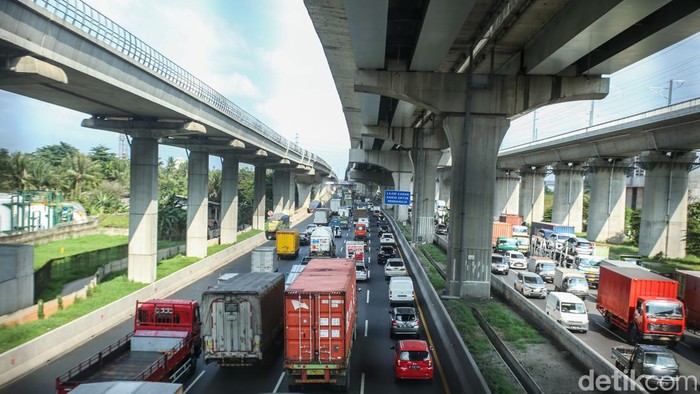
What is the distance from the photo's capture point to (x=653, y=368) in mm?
14133

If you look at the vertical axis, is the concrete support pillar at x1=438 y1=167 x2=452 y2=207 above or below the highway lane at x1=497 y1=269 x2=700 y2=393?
above

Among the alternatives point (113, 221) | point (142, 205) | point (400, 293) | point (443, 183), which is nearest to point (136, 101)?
point (142, 205)

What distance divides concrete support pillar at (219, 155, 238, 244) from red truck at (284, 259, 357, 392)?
129 ft

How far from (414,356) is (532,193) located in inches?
2705

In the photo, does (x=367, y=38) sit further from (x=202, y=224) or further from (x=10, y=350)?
(x=202, y=224)

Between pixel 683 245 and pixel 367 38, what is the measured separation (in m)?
40.5

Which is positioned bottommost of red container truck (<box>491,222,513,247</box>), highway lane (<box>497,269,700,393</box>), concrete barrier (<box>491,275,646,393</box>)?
highway lane (<box>497,269,700,393</box>)

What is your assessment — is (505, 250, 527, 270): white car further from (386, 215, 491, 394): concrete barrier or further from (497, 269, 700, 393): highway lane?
(386, 215, 491, 394): concrete barrier

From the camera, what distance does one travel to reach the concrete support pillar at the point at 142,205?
3034 cm

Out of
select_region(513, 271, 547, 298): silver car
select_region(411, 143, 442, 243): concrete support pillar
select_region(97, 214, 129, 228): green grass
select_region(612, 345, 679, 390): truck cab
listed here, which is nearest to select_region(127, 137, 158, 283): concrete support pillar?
select_region(513, 271, 547, 298): silver car

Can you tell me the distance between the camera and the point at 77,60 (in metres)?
18.1

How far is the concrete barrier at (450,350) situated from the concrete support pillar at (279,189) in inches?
2526

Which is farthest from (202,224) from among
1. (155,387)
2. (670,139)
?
(670,139)

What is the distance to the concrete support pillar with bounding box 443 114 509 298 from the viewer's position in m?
24.5
